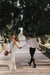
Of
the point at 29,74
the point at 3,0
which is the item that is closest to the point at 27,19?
the point at 3,0

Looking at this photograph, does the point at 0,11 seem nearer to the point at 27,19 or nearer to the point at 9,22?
the point at 9,22

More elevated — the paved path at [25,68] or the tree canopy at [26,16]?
the tree canopy at [26,16]

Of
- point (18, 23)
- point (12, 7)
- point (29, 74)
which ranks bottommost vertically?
point (29, 74)

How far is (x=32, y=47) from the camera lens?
10414mm

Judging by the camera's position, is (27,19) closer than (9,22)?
Yes

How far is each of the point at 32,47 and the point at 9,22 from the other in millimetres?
1742

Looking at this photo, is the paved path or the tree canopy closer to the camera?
the paved path

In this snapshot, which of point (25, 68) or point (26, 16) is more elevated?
point (26, 16)

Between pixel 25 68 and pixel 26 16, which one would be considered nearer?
pixel 26 16

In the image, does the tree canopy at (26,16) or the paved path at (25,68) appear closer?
the paved path at (25,68)

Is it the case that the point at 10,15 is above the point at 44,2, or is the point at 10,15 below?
below

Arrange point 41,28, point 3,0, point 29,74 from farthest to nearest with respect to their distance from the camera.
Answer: point 3,0
point 41,28
point 29,74

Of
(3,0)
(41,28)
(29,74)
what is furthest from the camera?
(3,0)

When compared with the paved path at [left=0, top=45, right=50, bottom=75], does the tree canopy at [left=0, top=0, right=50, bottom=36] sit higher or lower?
higher
